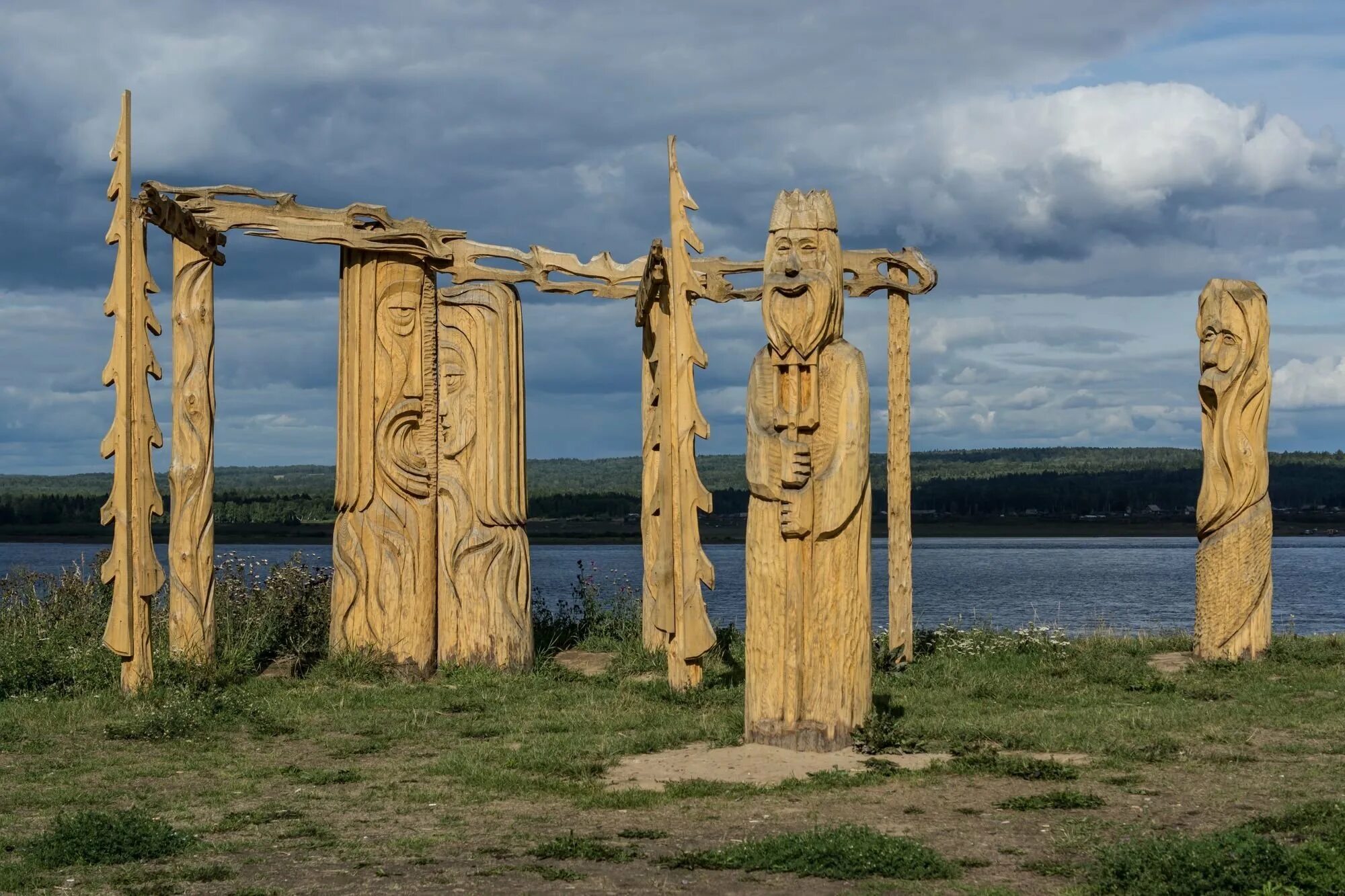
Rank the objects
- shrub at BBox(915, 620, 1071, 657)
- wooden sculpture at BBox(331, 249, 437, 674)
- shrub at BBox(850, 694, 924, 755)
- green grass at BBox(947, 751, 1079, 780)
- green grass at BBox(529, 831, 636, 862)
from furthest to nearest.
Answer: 1. shrub at BBox(915, 620, 1071, 657)
2. wooden sculpture at BBox(331, 249, 437, 674)
3. shrub at BBox(850, 694, 924, 755)
4. green grass at BBox(947, 751, 1079, 780)
5. green grass at BBox(529, 831, 636, 862)

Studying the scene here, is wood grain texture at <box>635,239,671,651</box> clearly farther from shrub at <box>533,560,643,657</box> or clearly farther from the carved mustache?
the carved mustache

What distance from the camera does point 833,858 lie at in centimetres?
771

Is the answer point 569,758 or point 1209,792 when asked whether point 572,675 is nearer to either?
point 569,758

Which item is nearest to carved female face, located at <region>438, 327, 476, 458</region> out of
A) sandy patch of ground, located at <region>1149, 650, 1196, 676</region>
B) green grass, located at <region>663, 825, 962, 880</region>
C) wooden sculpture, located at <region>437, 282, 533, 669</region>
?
wooden sculpture, located at <region>437, 282, 533, 669</region>

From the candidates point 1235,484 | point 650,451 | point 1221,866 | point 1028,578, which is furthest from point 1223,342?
point 1028,578

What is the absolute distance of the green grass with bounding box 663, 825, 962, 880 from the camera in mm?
7605

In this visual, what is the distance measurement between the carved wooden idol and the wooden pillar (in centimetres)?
A: 497

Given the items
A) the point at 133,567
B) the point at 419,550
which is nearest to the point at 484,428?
the point at 419,550

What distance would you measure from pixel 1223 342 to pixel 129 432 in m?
10.7

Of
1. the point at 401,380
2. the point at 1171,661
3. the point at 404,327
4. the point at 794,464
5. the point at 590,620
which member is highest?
the point at 404,327

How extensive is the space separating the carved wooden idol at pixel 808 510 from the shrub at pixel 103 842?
14.0 feet

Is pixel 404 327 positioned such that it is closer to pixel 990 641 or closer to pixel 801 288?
pixel 801 288

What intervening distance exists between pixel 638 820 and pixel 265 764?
11.1 ft

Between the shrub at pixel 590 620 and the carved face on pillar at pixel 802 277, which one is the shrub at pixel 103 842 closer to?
the carved face on pillar at pixel 802 277
